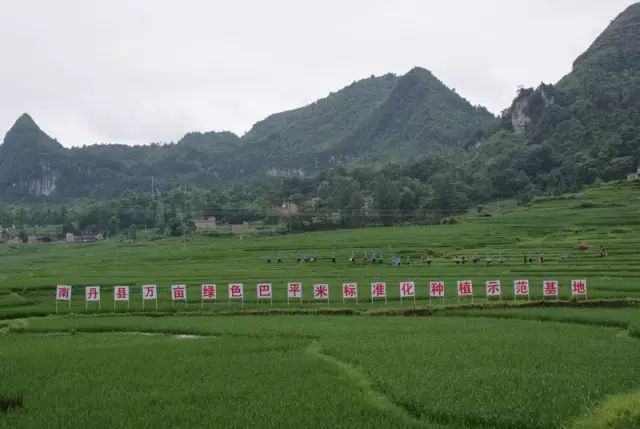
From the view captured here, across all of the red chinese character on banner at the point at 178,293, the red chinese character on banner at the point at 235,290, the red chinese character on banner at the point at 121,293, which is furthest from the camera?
the red chinese character on banner at the point at 121,293

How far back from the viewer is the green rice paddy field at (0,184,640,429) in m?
13.5

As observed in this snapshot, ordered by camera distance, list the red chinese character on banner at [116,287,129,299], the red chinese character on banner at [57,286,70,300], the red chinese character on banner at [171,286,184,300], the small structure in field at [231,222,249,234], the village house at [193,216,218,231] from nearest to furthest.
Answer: the red chinese character on banner at [171,286,184,300]
the red chinese character on banner at [116,287,129,299]
the red chinese character on banner at [57,286,70,300]
the small structure in field at [231,222,249,234]
the village house at [193,216,218,231]

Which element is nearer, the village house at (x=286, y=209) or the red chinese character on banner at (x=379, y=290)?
the red chinese character on banner at (x=379, y=290)

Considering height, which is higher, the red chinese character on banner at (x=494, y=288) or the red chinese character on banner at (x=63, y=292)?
the red chinese character on banner at (x=63, y=292)

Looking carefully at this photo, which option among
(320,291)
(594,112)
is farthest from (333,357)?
(594,112)

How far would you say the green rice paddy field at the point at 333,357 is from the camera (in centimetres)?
1354

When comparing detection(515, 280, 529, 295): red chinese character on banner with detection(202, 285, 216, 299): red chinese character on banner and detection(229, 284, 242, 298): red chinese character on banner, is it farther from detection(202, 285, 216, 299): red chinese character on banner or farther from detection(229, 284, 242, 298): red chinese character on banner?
detection(202, 285, 216, 299): red chinese character on banner

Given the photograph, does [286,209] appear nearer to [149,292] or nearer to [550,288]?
[149,292]

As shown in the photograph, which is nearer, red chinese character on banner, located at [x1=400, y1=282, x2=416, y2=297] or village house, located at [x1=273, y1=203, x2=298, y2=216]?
red chinese character on banner, located at [x1=400, y1=282, x2=416, y2=297]

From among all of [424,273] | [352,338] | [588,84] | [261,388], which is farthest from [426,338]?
[588,84]

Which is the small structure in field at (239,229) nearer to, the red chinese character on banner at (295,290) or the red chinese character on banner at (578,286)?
the red chinese character on banner at (295,290)

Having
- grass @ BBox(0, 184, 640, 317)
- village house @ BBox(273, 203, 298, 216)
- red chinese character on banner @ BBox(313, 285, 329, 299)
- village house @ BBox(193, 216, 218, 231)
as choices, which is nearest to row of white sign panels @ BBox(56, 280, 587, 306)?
red chinese character on banner @ BBox(313, 285, 329, 299)

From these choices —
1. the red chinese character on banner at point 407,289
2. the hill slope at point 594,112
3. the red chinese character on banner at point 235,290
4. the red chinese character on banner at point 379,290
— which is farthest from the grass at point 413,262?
the hill slope at point 594,112

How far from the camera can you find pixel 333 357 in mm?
19969
